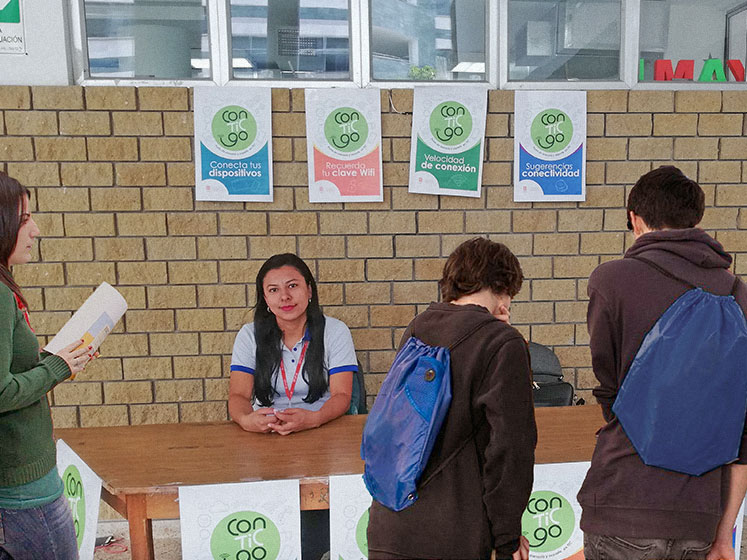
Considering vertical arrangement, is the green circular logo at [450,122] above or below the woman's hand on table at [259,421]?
above

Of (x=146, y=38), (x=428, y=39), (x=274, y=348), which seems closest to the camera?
(x=274, y=348)

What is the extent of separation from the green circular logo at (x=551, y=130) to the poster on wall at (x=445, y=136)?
11.0 inches

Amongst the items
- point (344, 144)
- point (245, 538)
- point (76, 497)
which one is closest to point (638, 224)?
point (245, 538)

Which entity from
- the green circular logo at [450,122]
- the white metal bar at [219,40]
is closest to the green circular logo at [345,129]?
the green circular logo at [450,122]

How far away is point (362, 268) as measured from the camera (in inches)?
116

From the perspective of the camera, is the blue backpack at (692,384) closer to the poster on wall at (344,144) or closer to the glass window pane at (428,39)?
the poster on wall at (344,144)

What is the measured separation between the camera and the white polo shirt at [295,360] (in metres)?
2.36

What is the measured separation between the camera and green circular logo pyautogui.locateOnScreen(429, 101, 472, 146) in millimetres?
2891

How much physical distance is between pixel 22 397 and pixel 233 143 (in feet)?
5.73

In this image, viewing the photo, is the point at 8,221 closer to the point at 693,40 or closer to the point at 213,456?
the point at 213,456

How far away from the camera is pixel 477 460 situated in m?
1.30

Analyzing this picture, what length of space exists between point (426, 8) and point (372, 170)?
86cm

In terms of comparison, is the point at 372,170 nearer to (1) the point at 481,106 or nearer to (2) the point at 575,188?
(1) the point at 481,106

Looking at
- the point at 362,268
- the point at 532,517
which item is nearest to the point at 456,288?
the point at 532,517
